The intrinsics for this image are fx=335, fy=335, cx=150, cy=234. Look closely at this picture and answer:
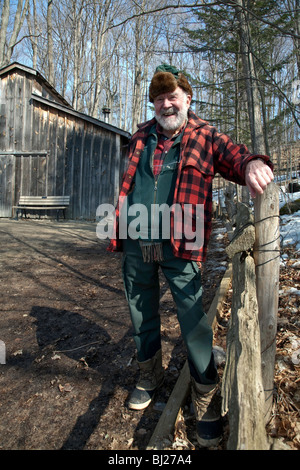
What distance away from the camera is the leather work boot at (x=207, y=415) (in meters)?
1.96

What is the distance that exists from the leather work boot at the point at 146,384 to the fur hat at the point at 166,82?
1.80 metres

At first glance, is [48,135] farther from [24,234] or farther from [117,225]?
[117,225]

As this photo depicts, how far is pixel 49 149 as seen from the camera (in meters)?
11.4

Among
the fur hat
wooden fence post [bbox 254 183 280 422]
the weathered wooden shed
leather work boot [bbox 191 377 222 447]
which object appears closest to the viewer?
wooden fence post [bbox 254 183 280 422]

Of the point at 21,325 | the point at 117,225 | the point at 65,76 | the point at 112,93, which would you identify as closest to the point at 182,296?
the point at 117,225

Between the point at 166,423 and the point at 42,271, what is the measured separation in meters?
3.88

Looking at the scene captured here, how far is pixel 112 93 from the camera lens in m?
32.3

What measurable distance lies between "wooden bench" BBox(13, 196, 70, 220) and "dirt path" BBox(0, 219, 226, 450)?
5636mm

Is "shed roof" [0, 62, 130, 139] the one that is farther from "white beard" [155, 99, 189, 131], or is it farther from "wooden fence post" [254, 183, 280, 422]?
"wooden fence post" [254, 183, 280, 422]

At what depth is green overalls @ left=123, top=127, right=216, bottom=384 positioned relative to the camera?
2.03 meters

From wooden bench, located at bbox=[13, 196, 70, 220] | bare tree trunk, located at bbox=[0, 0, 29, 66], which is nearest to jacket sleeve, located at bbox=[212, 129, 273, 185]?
wooden bench, located at bbox=[13, 196, 70, 220]
